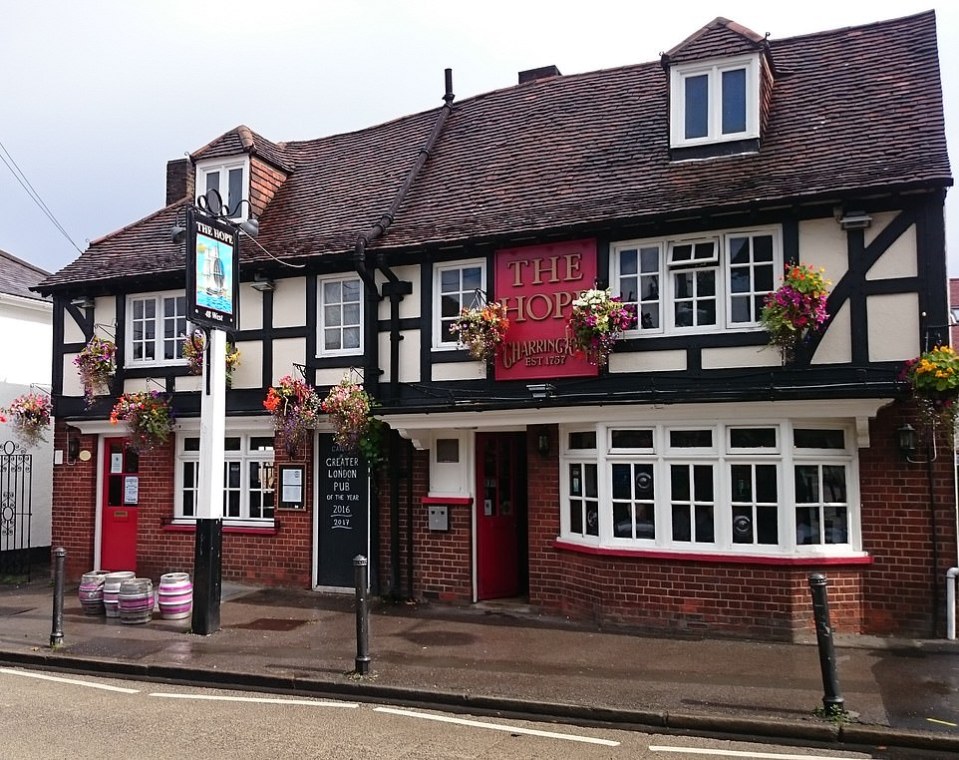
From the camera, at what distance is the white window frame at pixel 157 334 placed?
45.9 feet

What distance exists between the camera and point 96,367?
45.8 feet

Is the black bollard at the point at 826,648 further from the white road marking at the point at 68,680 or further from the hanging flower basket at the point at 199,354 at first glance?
the hanging flower basket at the point at 199,354

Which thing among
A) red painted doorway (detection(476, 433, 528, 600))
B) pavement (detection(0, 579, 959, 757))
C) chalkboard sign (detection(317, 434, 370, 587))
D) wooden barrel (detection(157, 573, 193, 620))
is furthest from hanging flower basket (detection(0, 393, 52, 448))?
red painted doorway (detection(476, 433, 528, 600))

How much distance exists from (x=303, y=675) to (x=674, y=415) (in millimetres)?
5046

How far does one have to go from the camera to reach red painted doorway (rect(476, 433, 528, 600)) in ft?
39.9

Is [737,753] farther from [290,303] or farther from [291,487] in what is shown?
[290,303]

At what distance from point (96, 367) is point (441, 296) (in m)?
6.01

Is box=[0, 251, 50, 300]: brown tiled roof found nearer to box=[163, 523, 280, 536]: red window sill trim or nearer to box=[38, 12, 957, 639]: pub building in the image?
box=[38, 12, 957, 639]: pub building

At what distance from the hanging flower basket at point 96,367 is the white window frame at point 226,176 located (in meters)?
3.00

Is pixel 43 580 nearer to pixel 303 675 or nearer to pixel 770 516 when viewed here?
pixel 303 675

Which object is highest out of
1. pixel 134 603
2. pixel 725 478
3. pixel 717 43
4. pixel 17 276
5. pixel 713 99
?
pixel 717 43

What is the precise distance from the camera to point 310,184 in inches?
597

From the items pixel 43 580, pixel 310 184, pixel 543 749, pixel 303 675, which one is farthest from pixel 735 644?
pixel 43 580

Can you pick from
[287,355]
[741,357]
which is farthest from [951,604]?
[287,355]
